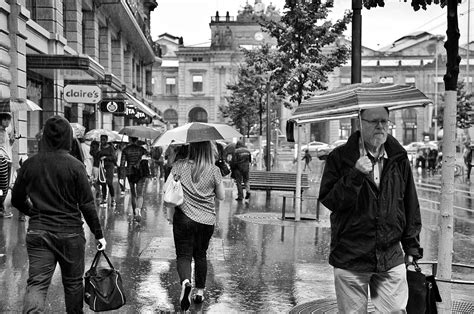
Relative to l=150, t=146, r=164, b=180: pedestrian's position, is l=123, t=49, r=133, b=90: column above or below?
above

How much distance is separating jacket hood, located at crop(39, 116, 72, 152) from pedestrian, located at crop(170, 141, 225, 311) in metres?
1.68

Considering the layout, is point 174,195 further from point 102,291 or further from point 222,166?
point 222,166

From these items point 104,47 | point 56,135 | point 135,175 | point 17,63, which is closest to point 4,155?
point 135,175

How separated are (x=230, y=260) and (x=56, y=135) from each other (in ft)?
15.1

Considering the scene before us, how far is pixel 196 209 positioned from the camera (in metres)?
6.45

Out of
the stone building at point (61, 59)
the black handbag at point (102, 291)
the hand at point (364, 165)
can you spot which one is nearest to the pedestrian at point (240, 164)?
the stone building at point (61, 59)

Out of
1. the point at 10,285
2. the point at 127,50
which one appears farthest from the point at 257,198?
the point at 127,50

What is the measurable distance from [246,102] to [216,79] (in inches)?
2043

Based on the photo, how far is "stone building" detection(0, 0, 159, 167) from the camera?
1625cm

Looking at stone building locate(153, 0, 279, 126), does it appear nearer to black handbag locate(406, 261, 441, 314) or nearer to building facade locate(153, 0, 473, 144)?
building facade locate(153, 0, 473, 144)

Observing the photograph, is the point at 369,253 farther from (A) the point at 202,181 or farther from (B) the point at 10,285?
(B) the point at 10,285

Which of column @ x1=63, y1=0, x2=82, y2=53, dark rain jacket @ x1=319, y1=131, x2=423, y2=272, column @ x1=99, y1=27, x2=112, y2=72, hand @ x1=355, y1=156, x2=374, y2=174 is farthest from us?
column @ x1=99, y1=27, x2=112, y2=72

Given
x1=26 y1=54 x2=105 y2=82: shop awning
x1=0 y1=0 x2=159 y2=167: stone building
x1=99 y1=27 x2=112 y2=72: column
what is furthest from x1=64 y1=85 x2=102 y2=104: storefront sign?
x1=99 y1=27 x2=112 y2=72: column

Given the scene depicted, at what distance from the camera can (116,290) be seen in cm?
507
